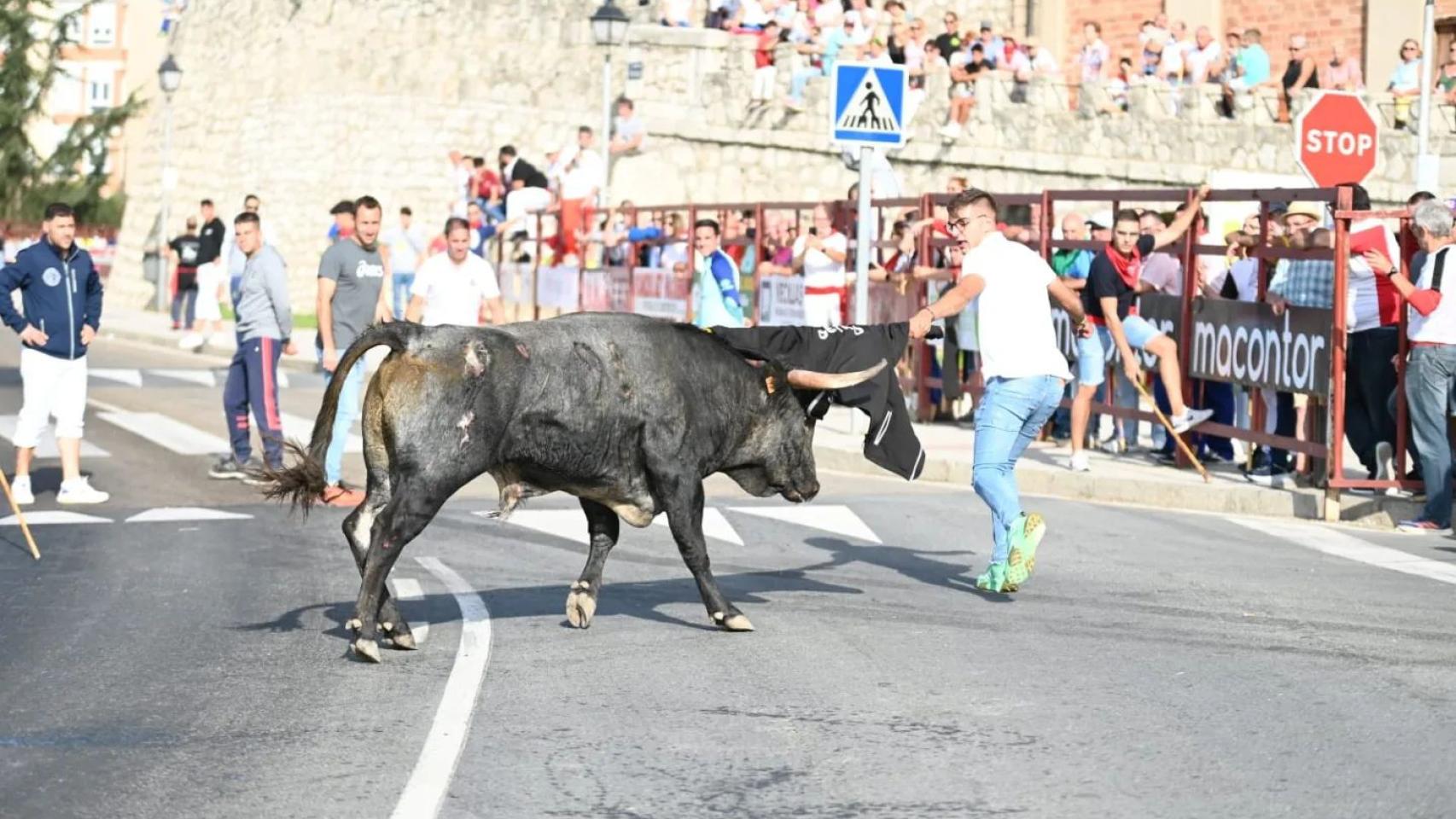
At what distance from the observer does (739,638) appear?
9.45 meters

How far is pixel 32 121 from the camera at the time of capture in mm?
74188

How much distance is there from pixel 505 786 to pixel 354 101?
1486 inches

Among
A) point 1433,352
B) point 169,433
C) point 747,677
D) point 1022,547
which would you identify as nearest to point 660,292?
point 169,433

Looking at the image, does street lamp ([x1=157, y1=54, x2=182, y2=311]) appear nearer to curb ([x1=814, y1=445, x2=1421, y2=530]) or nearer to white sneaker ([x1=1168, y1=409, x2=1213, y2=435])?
curb ([x1=814, y1=445, x2=1421, y2=530])

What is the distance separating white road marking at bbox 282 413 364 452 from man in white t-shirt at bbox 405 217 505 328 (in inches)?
94.9

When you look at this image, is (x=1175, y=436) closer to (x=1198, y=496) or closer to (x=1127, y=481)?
(x=1127, y=481)

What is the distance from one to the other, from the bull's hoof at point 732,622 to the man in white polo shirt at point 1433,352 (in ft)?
19.1

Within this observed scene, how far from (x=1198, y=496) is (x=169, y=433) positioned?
8985 millimetres

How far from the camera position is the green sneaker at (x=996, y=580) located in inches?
414

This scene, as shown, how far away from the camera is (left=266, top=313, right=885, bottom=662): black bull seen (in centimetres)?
898

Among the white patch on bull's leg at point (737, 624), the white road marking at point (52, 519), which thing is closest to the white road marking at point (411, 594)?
the white patch on bull's leg at point (737, 624)

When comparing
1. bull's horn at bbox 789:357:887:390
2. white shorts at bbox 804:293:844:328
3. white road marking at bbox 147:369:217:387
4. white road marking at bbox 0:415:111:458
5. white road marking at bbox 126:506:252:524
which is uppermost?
bull's horn at bbox 789:357:887:390

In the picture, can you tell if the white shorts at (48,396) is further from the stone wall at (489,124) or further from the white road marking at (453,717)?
the stone wall at (489,124)

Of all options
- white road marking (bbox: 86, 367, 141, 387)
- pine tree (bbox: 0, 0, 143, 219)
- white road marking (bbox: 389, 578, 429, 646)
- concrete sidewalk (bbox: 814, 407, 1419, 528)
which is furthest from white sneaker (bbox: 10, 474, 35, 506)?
pine tree (bbox: 0, 0, 143, 219)
